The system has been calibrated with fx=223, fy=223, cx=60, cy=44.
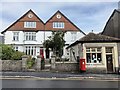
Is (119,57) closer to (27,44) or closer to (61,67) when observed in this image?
(61,67)

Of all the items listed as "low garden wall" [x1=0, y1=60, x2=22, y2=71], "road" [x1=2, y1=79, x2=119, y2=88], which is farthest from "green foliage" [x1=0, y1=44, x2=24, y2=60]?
"road" [x1=2, y1=79, x2=119, y2=88]

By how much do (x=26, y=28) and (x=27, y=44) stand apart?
140 inches

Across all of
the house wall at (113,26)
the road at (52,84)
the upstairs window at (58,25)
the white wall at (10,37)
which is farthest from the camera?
the upstairs window at (58,25)

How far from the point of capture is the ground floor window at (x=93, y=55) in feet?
91.3

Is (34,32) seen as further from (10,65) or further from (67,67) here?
(67,67)

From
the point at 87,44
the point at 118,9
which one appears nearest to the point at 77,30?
the point at 118,9

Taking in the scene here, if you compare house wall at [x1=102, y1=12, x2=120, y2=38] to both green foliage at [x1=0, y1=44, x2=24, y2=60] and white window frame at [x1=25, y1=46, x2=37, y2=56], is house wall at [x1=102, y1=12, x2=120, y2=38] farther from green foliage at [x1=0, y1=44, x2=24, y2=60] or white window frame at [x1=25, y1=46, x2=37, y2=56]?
white window frame at [x1=25, y1=46, x2=37, y2=56]

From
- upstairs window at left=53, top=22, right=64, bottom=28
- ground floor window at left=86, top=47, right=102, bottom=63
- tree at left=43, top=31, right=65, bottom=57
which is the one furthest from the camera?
upstairs window at left=53, top=22, right=64, bottom=28

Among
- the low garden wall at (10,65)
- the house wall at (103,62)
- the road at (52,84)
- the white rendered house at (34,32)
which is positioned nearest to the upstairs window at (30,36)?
the white rendered house at (34,32)

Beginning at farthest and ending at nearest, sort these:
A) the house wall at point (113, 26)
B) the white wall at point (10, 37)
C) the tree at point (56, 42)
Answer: the white wall at point (10, 37) < the tree at point (56, 42) < the house wall at point (113, 26)

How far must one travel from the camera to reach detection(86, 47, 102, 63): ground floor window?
27.8 meters

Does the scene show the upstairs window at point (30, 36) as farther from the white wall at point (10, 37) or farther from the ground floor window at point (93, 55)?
the ground floor window at point (93, 55)

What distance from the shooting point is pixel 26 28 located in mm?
48500

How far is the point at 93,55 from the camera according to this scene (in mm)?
27938
